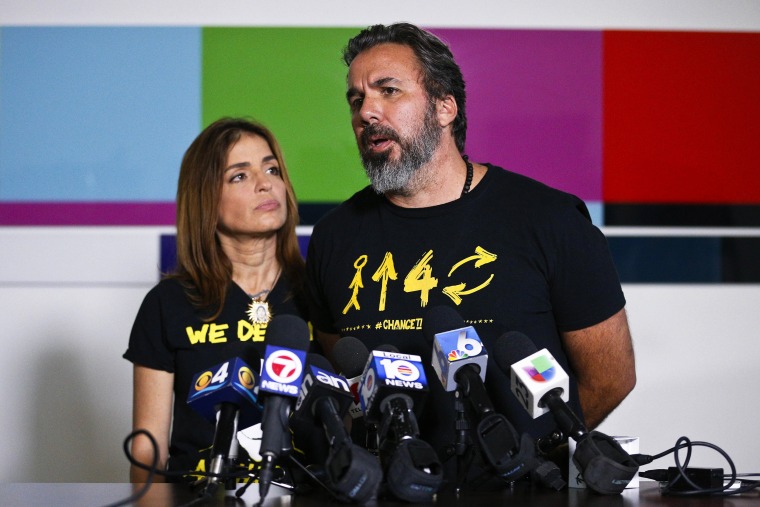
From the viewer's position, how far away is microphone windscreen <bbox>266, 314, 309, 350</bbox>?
1.27m

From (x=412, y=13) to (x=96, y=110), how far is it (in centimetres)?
115

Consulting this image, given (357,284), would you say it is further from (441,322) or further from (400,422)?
(400,422)

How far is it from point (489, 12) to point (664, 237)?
3.25ft

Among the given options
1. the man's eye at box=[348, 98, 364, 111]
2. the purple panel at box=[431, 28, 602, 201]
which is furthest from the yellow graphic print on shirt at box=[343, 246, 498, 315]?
the purple panel at box=[431, 28, 602, 201]

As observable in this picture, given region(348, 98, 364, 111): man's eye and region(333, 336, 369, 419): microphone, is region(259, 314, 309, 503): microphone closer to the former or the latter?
region(333, 336, 369, 419): microphone

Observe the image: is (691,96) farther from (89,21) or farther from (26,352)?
(26,352)

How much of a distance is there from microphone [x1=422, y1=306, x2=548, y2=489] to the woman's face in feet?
3.67

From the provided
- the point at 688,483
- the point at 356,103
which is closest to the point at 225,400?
the point at 688,483

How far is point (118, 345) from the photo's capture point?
3094mm

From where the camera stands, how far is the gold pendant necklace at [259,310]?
242cm

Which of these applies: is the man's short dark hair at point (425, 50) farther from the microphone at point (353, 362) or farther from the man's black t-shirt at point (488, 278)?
the microphone at point (353, 362)

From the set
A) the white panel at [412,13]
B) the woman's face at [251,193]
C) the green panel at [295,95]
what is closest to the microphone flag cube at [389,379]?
the woman's face at [251,193]

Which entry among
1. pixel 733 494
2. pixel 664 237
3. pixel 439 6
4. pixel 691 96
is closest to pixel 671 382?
pixel 664 237

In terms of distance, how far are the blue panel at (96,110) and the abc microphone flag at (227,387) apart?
6.16 ft
